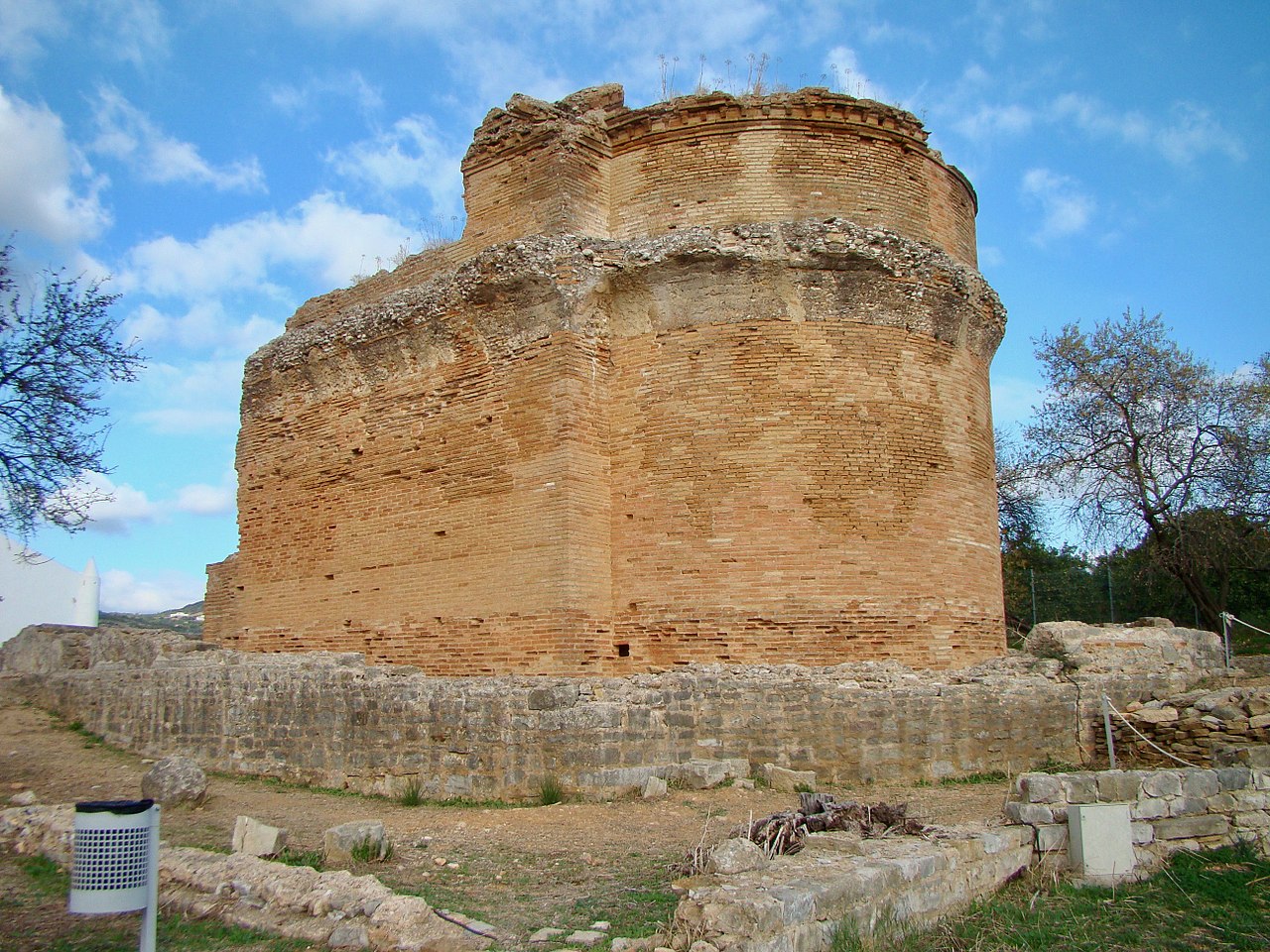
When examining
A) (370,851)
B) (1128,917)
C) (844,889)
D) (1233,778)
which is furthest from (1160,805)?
(370,851)

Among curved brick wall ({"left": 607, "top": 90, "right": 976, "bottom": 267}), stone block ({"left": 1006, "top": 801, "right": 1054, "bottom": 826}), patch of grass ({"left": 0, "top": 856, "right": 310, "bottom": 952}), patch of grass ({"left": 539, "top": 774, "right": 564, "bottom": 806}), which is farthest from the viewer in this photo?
curved brick wall ({"left": 607, "top": 90, "right": 976, "bottom": 267})

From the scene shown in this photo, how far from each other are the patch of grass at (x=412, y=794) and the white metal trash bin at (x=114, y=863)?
19.6 feet

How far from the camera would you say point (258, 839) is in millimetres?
7379

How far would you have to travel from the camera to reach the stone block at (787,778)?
1022cm

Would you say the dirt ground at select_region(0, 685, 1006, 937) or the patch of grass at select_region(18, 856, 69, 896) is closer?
the dirt ground at select_region(0, 685, 1006, 937)

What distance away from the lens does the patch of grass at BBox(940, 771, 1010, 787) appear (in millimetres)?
10867

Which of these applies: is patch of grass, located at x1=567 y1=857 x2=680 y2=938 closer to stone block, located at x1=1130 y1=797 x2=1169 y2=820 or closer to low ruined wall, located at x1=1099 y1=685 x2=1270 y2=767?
stone block, located at x1=1130 y1=797 x2=1169 y2=820

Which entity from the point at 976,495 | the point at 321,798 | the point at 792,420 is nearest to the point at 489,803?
the point at 321,798

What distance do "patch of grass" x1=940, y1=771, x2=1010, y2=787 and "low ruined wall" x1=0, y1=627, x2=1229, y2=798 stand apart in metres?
0.08

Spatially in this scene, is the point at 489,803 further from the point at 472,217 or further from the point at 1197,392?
the point at 1197,392

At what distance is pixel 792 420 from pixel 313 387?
7.97 meters

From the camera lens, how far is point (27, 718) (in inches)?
618

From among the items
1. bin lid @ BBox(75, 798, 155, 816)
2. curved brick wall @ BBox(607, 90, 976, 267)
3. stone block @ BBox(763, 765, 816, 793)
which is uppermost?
curved brick wall @ BBox(607, 90, 976, 267)

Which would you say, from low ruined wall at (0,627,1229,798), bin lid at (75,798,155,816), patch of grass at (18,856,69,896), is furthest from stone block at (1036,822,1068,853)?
patch of grass at (18,856,69,896)
